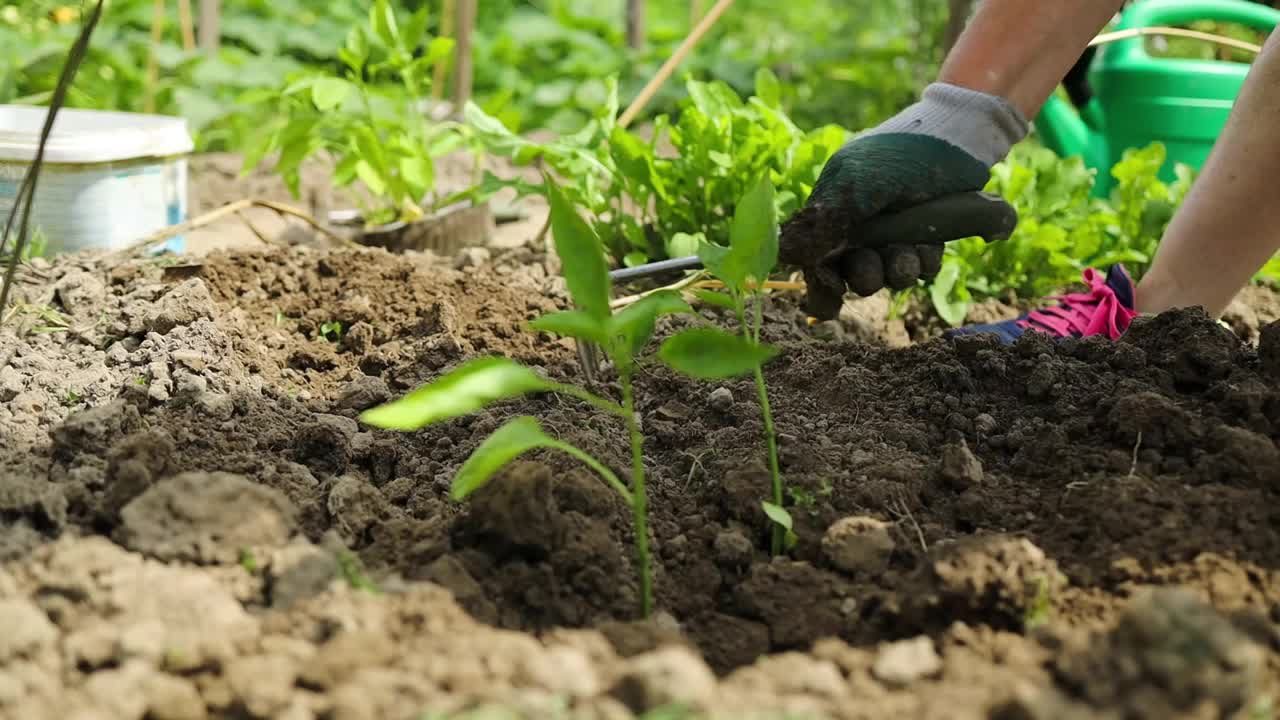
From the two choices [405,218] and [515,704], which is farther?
[405,218]

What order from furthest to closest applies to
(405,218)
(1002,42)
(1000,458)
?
(405,218), (1002,42), (1000,458)

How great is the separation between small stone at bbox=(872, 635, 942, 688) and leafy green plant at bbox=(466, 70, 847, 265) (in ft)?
4.58

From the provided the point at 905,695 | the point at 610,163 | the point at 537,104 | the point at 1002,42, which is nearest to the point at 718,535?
the point at 905,695

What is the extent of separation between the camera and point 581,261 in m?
1.26

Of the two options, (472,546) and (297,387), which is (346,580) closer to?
(472,546)

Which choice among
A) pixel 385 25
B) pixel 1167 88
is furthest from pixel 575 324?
pixel 1167 88

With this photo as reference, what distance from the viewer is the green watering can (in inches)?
123

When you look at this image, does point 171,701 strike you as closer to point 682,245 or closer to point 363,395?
point 363,395

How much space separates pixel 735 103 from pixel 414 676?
6.22ft

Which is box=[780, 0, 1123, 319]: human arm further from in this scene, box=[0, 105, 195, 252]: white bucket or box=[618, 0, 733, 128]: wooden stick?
box=[0, 105, 195, 252]: white bucket

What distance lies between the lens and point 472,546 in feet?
4.26

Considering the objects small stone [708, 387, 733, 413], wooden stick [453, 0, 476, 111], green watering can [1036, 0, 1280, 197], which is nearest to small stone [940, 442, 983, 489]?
small stone [708, 387, 733, 413]

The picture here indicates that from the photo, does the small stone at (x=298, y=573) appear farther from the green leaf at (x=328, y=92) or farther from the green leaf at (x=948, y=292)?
the green leaf at (x=328, y=92)

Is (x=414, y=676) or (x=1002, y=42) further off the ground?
(x=1002, y=42)
